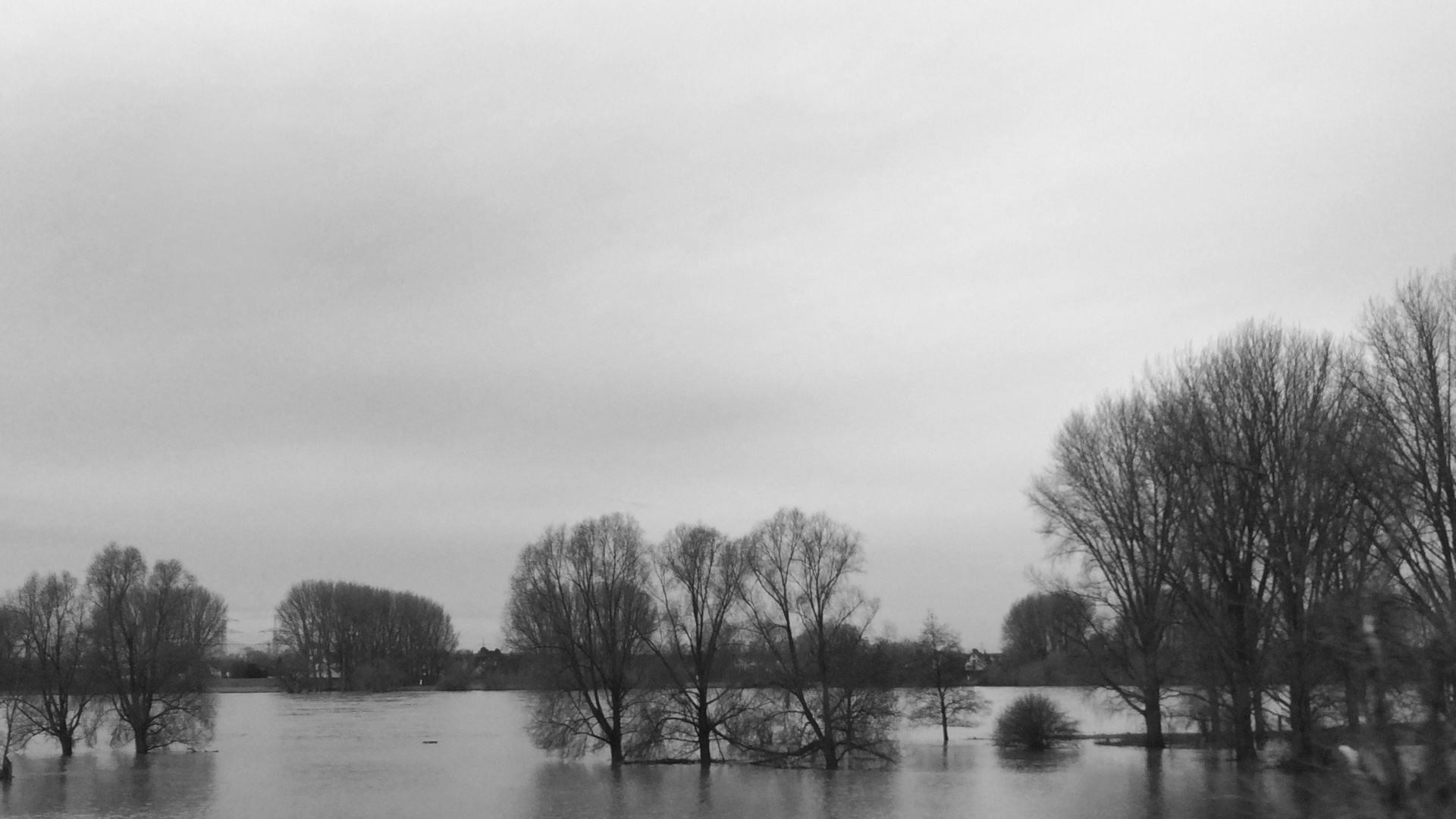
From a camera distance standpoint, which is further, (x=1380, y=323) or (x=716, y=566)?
(x=716, y=566)

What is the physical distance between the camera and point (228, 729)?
250 feet

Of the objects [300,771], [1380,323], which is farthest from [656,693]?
[1380,323]

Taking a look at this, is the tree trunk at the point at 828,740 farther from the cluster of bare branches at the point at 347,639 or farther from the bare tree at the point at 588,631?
the cluster of bare branches at the point at 347,639

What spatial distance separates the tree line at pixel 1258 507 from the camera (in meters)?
25.6

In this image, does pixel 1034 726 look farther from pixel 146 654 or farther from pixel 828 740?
pixel 146 654

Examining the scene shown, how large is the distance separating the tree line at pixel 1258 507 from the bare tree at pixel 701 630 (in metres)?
14.0

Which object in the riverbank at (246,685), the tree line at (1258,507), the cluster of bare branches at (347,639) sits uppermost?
the tree line at (1258,507)

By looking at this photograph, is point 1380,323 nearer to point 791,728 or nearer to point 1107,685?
point 1107,685

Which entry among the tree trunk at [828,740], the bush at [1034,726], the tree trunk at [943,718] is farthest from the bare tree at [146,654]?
the bush at [1034,726]

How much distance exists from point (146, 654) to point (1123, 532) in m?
49.1

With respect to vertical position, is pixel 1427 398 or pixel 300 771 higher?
pixel 1427 398

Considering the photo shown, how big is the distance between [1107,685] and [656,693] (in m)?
18.6

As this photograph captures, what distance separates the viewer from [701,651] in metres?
48.6

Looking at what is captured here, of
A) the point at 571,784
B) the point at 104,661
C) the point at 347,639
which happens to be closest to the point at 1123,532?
the point at 571,784
